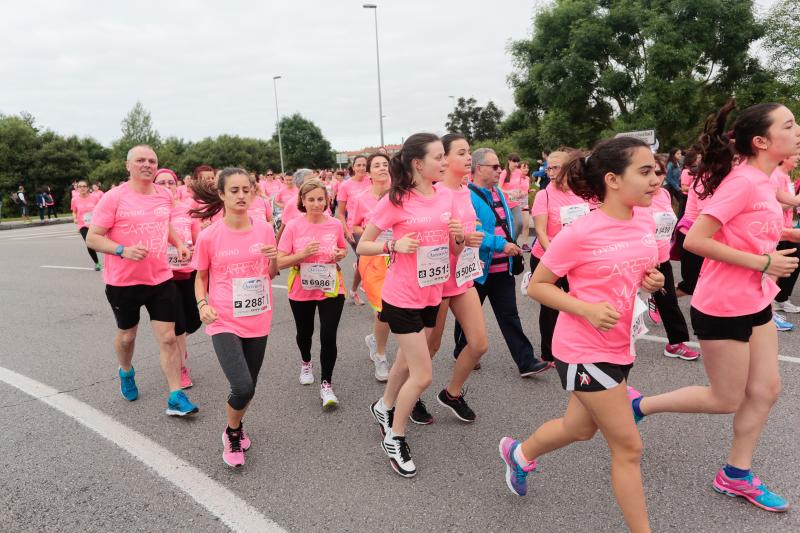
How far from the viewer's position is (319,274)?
4.23m

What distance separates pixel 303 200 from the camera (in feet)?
14.3

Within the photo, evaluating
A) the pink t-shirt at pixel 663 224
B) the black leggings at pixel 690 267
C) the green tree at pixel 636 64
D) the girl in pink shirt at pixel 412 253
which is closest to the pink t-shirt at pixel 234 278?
the girl in pink shirt at pixel 412 253

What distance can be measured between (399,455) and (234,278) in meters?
1.49

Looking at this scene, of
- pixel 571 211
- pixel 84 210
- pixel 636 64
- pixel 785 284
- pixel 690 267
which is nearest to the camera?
pixel 571 211

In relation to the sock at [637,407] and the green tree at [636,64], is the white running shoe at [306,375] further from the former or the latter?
the green tree at [636,64]

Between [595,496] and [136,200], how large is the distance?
12.5ft

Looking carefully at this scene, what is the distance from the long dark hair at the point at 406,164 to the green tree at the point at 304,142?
78.6m

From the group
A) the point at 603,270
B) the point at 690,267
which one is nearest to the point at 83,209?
the point at 690,267

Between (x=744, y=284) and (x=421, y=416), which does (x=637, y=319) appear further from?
(x=421, y=416)

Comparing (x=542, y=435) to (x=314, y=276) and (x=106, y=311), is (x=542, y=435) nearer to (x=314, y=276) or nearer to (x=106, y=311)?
(x=314, y=276)

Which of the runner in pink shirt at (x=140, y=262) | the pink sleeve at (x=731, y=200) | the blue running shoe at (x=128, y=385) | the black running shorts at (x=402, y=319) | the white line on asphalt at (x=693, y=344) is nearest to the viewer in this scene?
Answer: the pink sleeve at (x=731, y=200)

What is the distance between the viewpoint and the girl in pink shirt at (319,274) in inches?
167

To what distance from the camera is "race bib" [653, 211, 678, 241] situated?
4.73 metres

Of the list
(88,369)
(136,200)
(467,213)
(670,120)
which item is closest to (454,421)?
(467,213)
